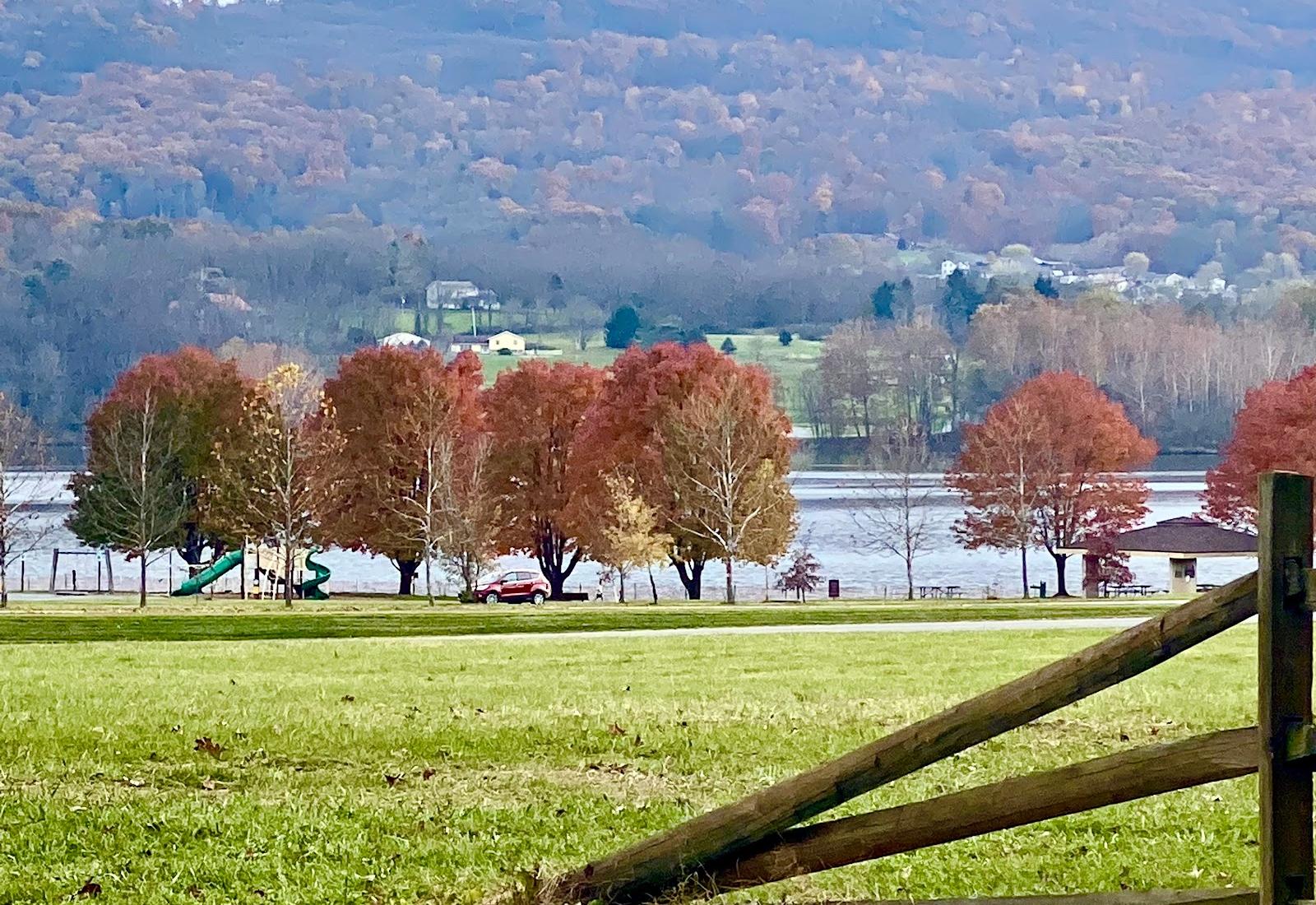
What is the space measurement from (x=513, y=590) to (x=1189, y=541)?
23.0m

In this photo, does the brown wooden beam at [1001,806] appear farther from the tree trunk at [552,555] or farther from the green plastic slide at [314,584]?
the tree trunk at [552,555]

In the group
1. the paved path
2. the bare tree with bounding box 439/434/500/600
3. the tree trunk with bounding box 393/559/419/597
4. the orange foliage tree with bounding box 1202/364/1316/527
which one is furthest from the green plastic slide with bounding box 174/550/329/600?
the orange foliage tree with bounding box 1202/364/1316/527

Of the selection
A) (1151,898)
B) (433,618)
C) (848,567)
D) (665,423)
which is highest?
(665,423)

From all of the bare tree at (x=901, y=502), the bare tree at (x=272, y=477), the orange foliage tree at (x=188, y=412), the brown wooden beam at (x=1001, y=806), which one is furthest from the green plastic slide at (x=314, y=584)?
the brown wooden beam at (x=1001, y=806)

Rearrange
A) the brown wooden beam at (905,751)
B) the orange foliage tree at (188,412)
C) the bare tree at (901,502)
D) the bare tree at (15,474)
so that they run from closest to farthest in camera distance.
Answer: the brown wooden beam at (905,751) < the bare tree at (15,474) < the orange foliage tree at (188,412) < the bare tree at (901,502)

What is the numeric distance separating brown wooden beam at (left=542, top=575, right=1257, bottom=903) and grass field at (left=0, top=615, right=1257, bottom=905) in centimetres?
77

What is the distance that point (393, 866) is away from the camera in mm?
7812

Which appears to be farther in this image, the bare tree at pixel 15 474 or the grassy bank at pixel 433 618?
the bare tree at pixel 15 474

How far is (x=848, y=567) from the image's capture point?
9350cm

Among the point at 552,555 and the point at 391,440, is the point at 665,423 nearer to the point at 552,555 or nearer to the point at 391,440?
the point at 552,555

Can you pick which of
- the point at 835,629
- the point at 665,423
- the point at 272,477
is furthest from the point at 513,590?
the point at 835,629

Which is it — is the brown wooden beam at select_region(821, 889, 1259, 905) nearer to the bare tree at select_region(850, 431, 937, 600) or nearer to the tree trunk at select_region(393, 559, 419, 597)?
the bare tree at select_region(850, 431, 937, 600)

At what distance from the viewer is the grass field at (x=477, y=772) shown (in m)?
7.70

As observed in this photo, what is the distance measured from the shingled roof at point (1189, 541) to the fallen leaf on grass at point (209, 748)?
50078 millimetres
